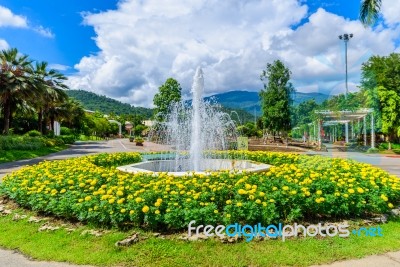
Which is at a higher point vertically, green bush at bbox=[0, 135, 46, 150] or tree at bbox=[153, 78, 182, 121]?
tree at bbox=[153, 78, 182, 121]

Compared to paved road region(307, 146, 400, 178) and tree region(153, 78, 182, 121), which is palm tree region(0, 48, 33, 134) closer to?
tree region(153, 78, 182, 121)

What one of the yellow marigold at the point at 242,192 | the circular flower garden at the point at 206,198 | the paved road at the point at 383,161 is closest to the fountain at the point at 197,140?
the circular flower garden at the point at 206,198

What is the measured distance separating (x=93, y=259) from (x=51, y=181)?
319cm

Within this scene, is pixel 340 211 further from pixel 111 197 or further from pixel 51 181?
pixel 51 181

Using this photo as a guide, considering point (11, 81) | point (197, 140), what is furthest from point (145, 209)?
point (11, 81)

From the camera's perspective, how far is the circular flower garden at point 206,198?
5.09 meters

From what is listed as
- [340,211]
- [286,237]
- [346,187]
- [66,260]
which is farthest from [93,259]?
[346,187]

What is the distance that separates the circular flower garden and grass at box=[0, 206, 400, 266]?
→ 37 centimetres

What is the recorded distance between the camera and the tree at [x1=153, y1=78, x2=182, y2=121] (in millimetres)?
45281

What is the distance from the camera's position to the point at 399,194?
6395mm

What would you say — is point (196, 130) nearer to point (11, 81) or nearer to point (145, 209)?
point (145, 209)

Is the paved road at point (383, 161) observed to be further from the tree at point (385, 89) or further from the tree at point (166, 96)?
the tree at point (166, 96)

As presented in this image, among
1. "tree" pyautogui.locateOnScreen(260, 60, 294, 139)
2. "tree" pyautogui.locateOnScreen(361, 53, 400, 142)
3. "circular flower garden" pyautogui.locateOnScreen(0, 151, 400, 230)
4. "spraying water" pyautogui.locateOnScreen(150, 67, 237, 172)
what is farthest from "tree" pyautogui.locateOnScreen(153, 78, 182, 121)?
"circular flower garden" pyautogui.locateOnScreen(0, 151, 400, 230)

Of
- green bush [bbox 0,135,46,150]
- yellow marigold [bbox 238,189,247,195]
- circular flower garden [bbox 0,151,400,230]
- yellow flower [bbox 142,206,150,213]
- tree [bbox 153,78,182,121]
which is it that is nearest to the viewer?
yellow flower [bbox 142,206,150,213]
